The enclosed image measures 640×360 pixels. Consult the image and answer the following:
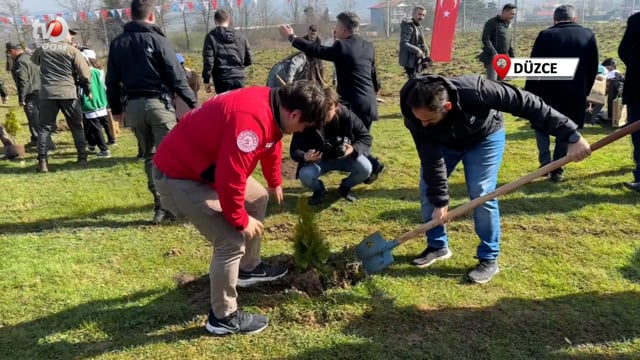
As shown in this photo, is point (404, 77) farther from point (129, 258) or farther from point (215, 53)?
point (129, 258)

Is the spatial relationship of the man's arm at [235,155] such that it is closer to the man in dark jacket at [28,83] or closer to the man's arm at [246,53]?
the man's arm at [246,53]

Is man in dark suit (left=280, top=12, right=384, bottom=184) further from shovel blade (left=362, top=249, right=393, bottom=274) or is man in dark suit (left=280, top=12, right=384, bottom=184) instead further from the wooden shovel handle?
the wooden shovel handle

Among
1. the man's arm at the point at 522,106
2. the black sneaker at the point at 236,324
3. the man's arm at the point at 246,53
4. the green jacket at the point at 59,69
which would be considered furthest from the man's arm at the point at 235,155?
the green jacket at the point at 59,69

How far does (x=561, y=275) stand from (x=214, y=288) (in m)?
2.56

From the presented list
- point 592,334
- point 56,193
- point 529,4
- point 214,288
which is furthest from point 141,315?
point 529,4

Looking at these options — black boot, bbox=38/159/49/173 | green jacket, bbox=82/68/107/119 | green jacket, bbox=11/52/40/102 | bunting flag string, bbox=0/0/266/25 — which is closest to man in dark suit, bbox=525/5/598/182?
green jacket, bbox=82/68/107/119

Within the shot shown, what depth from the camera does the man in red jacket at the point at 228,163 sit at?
8.66 feet

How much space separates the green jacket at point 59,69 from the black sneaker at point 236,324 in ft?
15.4

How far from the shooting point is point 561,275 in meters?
3.84

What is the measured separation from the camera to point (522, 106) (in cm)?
324

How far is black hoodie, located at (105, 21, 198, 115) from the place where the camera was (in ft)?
15.6

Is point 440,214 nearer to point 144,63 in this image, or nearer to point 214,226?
point 214,226

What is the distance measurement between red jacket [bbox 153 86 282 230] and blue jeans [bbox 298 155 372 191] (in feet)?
7.45

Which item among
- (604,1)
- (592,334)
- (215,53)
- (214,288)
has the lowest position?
(592,334)
